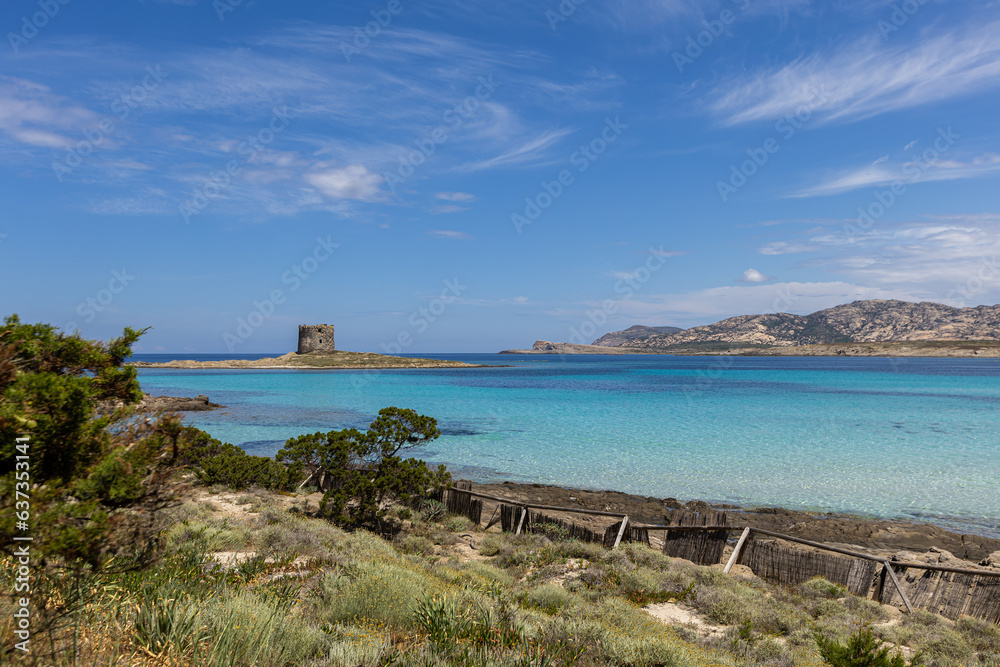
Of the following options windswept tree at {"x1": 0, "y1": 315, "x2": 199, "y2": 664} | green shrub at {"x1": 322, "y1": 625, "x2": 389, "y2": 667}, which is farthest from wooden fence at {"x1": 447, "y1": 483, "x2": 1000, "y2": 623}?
windswept tree at {"x1": 0, "y1": 315, "x2": 199, "y2": 664}

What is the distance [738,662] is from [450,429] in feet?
94.4

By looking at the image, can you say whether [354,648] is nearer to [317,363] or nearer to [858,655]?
[858,655]

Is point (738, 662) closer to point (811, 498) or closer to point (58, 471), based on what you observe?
point (58, 471)

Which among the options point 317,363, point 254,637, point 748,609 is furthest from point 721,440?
point 317,363

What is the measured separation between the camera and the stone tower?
11712 cm

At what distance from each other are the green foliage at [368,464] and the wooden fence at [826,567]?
2825mm

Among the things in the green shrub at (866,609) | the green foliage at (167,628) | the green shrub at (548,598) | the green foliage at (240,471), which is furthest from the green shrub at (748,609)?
the green foliage at (240,471)

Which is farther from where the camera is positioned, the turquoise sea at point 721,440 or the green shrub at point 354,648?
the turquoise sea at point 721,440

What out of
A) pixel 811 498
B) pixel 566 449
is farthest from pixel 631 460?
pixel 811 498

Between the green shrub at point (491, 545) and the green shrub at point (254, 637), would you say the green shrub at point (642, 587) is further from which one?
the green shrub at point (254, 637)

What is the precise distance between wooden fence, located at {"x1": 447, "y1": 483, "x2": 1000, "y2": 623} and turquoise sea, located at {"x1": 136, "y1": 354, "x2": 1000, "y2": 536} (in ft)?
25.3

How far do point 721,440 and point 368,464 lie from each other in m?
21.7

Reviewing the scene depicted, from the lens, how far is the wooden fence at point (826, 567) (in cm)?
858

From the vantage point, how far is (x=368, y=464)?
13930mm
